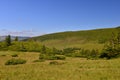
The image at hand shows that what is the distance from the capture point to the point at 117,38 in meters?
78.4

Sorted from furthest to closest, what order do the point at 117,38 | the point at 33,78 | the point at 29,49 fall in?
the point at 29,49
the point at 117,38
the point at 33,78

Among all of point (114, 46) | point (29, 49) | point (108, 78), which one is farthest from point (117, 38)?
point (108, 78)

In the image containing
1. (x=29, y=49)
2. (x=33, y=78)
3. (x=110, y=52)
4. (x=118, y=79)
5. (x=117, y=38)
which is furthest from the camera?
(x=29, y=49)

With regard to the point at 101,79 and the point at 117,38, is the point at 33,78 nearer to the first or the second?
the point at 101,79

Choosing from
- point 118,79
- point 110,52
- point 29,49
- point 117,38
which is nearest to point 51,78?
point 118,79

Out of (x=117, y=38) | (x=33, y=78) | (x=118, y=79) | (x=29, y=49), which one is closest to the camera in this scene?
(x=118, y=79)

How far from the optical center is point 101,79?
54.5ft

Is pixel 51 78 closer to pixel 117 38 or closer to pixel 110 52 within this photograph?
pixel 110 52

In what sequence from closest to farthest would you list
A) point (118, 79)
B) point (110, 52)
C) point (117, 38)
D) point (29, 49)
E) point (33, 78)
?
point (118, 79) < point (33, 78) < point (110, 52) < point (117, 38) < point (29, 49)

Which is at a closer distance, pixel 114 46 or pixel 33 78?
pixel 33 78

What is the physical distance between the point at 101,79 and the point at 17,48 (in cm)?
10578

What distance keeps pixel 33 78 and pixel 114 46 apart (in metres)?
58.5

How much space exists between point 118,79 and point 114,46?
5796 cm

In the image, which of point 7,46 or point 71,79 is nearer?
point 71,79
